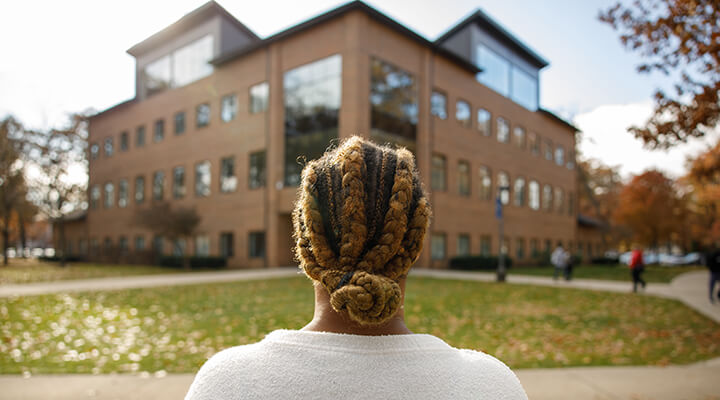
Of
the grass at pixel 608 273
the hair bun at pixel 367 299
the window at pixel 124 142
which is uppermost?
the window at pixel 124 142

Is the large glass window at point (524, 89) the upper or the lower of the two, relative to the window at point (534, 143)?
upper

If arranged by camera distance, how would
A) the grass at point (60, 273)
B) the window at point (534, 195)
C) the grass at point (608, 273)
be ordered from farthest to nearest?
the window at point (534, 195)
the grass at point (608, 273)
the grass at point (60, 273)

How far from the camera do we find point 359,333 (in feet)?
4.31

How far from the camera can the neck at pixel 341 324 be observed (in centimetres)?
132

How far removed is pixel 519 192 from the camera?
37.9m

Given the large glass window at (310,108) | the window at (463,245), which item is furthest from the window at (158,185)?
the window at (463,245)

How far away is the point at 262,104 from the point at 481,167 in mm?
14540

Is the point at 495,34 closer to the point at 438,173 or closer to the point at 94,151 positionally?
the point at 438,173

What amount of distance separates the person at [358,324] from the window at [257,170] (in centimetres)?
2780

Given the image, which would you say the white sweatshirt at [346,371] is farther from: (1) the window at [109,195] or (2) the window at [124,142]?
(1) the window at [109,195]

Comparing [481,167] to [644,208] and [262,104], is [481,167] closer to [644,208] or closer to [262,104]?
[262,104]

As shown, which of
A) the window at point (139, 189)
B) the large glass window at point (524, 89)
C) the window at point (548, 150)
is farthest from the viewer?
the window at point (548, 150)

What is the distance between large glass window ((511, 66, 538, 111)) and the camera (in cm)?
3603

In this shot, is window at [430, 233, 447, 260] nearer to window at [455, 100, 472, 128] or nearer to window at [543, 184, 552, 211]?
window at [455, 100, 472, 128]
